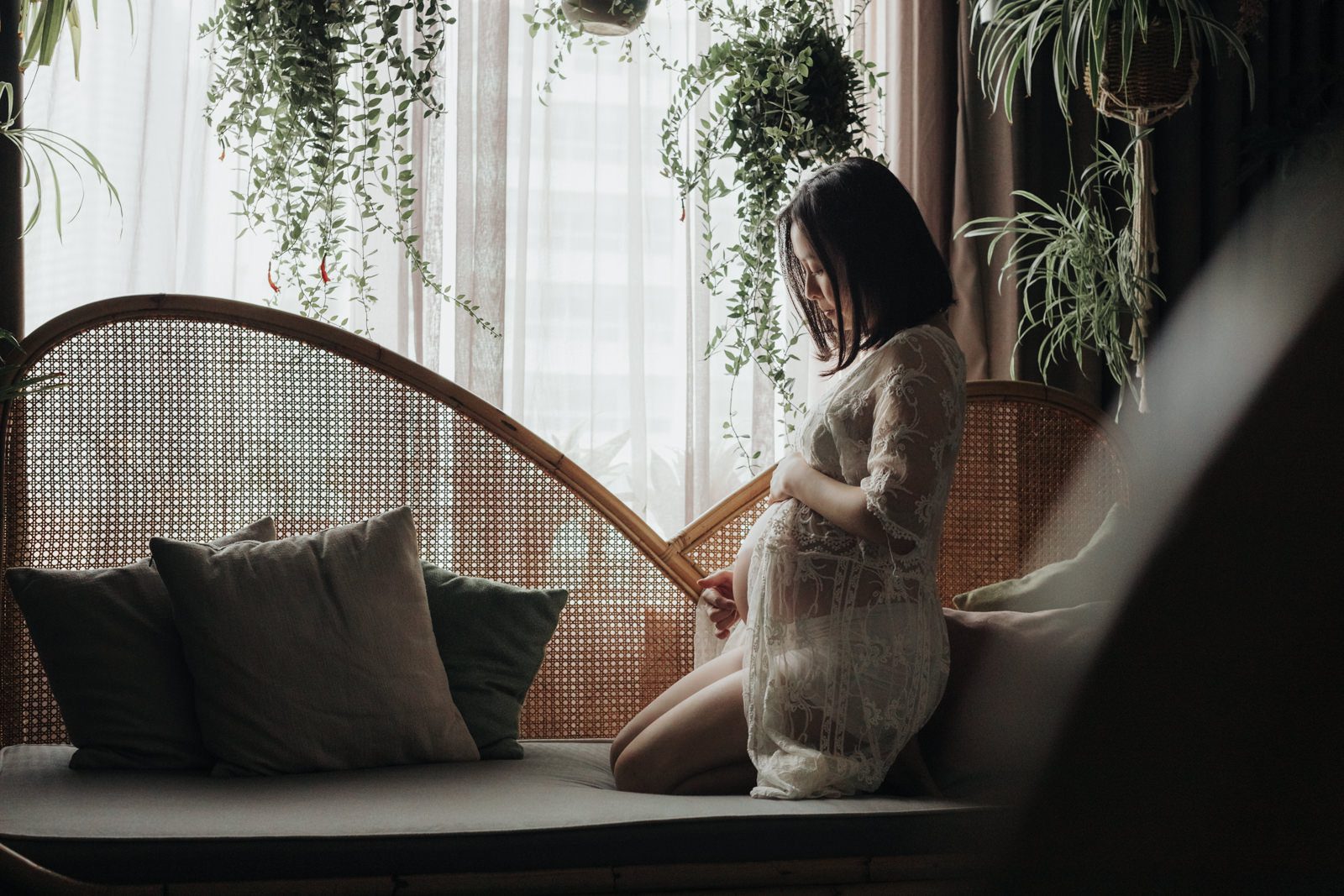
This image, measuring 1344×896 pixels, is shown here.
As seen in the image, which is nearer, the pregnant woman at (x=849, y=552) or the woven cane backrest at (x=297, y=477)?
the pregnant woman at (x=849, y=552)

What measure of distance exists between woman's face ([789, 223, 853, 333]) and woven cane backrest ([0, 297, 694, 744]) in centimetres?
58

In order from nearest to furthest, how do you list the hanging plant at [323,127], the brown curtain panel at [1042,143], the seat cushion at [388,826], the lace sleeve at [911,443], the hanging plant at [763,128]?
the seat cushion at [388,826]
the lace sleeve at [911,443]
the hanging plant at [323,127]
the hanging plant at [763,128]
the brown curtain panel at [1042,143]

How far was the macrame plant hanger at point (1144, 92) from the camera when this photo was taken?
2266 mm

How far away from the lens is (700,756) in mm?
1716

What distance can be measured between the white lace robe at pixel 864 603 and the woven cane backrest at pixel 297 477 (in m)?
0.50

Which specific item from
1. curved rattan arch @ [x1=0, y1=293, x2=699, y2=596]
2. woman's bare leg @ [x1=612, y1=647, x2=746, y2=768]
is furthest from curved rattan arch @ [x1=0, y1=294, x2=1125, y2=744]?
woman's bare leg @ [x1=612, y1=647, x2=746, y2=768]

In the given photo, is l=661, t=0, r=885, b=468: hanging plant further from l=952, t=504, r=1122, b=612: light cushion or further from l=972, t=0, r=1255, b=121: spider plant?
l=952, t=504, r=1122, b=612: light cushion

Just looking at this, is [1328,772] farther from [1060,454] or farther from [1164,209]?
[1164,209]

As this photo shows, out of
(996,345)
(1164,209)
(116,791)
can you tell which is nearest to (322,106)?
(116,791)

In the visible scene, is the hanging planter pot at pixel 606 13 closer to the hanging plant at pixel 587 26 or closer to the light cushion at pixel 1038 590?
the hanging plant at pixel 587 26

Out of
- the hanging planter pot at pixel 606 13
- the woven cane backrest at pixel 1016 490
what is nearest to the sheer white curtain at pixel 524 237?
the hanging planter pot at pixel 606 13

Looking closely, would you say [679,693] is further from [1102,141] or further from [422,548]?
[1102,141]

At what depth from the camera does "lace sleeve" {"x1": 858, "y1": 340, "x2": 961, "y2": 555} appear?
161 centimetres

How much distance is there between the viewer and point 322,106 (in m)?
2.19
